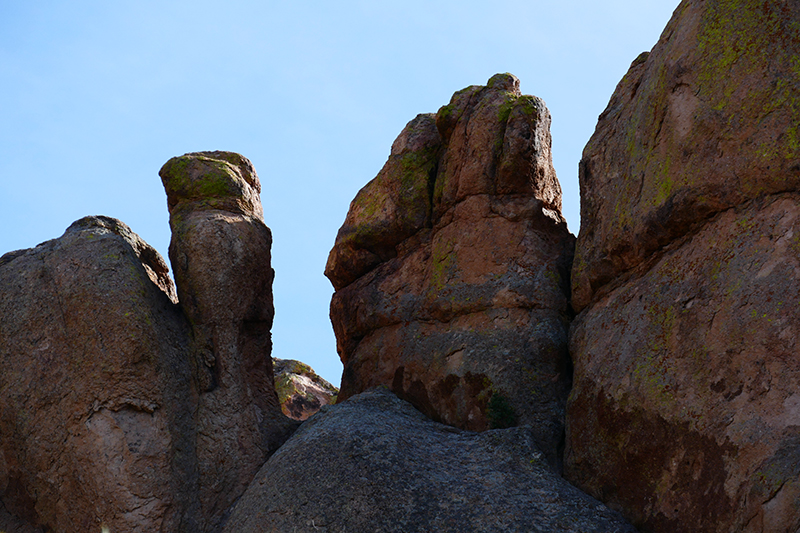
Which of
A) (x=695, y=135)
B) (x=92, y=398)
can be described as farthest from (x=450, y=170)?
(x=92, y=398)

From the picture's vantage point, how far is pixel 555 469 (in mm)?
13234

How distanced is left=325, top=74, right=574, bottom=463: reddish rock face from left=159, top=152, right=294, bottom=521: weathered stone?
2.94 meters

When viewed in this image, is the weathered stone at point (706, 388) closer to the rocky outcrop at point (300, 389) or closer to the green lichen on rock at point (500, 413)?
the green lichen on rock at point (500, 413)

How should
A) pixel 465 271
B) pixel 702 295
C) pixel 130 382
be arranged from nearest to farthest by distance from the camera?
pixel 702 295, pixel 130 382, pixel 465 271

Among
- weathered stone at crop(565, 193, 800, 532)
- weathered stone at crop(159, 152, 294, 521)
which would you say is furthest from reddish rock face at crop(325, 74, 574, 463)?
weathered stone at crop(159, 152, 294, 521)

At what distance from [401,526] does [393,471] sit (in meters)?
1.12

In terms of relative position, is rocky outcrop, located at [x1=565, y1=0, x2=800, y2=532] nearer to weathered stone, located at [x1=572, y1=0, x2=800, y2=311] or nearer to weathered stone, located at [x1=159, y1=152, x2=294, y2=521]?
weathered stone, located at [x1=572, y1=0, x2=800, y2=311]

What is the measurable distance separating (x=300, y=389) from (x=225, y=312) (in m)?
10.8

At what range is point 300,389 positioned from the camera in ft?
86.6

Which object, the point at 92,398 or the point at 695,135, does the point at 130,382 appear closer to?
the point at 92,398

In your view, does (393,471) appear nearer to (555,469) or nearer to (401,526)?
(401,526)

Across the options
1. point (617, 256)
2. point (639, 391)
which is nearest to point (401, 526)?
point (639, 391)

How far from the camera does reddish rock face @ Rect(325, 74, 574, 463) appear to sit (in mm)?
15203

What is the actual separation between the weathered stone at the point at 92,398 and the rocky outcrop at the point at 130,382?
2cm
